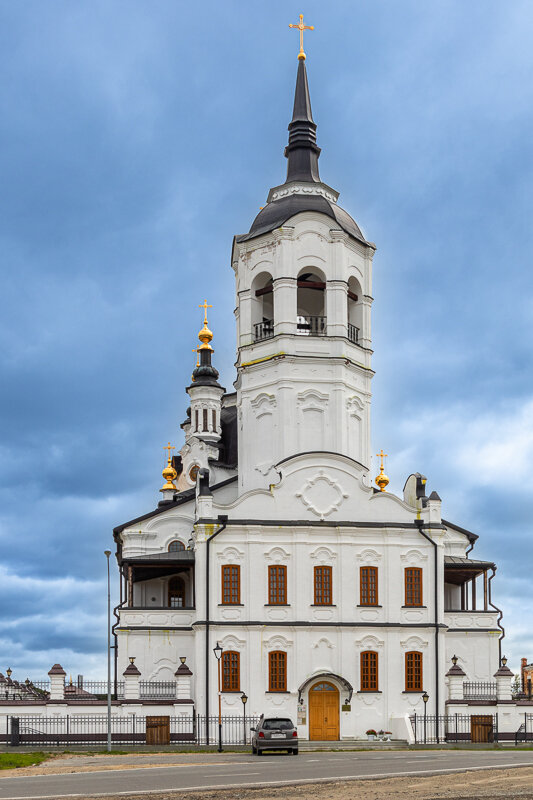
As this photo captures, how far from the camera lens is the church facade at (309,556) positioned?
45531mm

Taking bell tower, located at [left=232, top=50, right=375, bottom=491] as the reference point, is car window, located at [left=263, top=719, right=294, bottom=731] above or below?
below

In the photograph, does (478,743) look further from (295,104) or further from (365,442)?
(295,104)

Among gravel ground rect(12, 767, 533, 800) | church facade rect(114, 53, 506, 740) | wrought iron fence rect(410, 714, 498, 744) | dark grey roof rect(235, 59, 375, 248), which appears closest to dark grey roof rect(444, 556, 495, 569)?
church facade rect(114, 53, 506, 740)

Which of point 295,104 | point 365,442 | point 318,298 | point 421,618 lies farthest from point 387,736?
point 295,104

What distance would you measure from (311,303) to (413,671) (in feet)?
57.3

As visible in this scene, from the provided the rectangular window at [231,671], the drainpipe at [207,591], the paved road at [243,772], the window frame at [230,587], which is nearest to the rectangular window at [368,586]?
the window frame at [230,587]

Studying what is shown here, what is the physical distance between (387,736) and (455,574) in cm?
957

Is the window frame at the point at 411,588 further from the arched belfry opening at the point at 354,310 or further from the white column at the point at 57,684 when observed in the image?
the white column at the point at 57,684

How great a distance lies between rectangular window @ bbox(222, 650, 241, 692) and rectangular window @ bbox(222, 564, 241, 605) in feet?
6.51

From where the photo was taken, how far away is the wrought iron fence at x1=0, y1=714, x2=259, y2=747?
132 ft

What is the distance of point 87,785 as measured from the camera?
23.1 m

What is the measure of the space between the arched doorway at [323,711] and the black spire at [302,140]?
22.7 metres

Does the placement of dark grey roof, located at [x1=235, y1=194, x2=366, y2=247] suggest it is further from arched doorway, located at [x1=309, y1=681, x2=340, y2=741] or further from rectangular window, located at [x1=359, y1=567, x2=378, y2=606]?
arched doorway, located at [x1=309, y1=681, x2=340, y2=741]

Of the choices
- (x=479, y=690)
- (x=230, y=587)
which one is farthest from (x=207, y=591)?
(x=479, y=690)
